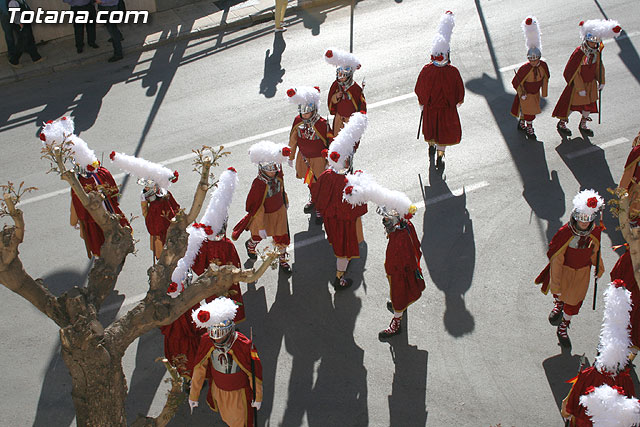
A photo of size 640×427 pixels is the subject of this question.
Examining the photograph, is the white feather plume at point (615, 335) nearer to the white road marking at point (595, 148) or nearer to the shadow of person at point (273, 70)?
the white road marking at point (595, 148)

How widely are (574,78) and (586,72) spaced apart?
22cm

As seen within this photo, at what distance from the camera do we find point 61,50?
15.6m

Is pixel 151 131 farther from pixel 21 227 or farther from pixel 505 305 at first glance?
pixel 21 227

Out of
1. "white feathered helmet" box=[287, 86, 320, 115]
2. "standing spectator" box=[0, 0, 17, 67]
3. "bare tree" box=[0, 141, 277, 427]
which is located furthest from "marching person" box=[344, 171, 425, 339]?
"standing spectator" box=[0, 0, 17, 67]

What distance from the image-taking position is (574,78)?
1141cm

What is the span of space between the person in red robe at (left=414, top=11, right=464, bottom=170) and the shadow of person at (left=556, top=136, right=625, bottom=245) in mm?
1950

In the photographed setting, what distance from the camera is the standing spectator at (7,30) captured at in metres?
14.6

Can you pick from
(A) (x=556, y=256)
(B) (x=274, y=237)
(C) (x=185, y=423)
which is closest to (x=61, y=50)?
(B) (x=274, y=237)

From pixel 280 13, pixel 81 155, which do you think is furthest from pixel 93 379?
pixel 280 13

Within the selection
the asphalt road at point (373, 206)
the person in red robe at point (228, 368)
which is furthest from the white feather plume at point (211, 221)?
the asphalt road at point (373, 206)

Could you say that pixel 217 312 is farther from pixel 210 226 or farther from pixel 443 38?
pixel 443 38

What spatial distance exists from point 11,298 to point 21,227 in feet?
19.8

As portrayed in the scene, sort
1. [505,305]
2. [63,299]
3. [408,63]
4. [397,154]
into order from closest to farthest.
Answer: [63,299]
[505,305]
[397,154]
[408,63]

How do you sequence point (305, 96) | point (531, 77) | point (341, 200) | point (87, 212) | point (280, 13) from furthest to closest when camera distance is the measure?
point (280, 13), point (531, 77), point (305, 96), point (87, 212), point (341, 200)
